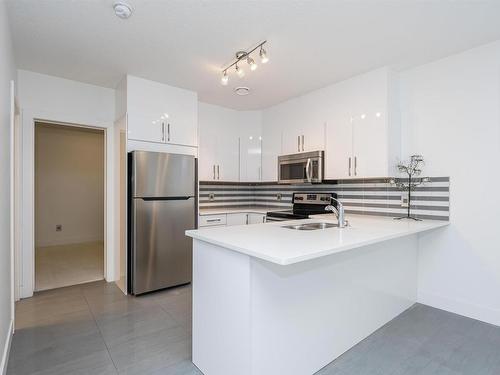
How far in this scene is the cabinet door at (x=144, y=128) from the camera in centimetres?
310

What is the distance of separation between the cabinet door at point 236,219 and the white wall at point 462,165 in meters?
2.19

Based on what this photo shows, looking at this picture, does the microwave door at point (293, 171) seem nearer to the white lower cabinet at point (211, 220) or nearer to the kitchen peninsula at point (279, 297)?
the white lower cabinet at point (211, 220)

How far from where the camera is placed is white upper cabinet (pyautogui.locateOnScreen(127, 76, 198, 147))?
3119 mm

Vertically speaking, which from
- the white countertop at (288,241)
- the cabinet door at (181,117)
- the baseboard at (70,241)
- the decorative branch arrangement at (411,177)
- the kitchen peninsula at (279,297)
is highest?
the cabinet door at (181,117)

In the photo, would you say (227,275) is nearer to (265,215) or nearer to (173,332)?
(173,332)

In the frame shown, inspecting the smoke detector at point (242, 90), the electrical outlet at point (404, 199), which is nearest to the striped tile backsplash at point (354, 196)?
the electrical outlet at point (404, 199)

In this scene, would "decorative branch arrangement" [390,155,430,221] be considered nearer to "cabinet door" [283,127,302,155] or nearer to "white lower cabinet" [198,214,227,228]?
"cabinet door" [283,127,302,155]

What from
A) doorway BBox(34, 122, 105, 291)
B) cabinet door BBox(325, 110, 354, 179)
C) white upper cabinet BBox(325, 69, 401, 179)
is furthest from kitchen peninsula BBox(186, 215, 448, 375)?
doorway BBox(34, 122, 105, 291)

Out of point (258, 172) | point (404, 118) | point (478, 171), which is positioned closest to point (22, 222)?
point (258, 172)

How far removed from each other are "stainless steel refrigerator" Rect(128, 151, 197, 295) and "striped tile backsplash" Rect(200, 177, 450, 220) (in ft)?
3.41

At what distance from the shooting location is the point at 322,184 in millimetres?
3854

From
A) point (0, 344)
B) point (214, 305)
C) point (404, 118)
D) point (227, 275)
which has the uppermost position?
point (404, 118)

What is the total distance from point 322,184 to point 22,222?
3.52 m

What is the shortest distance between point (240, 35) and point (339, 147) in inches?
65.1
